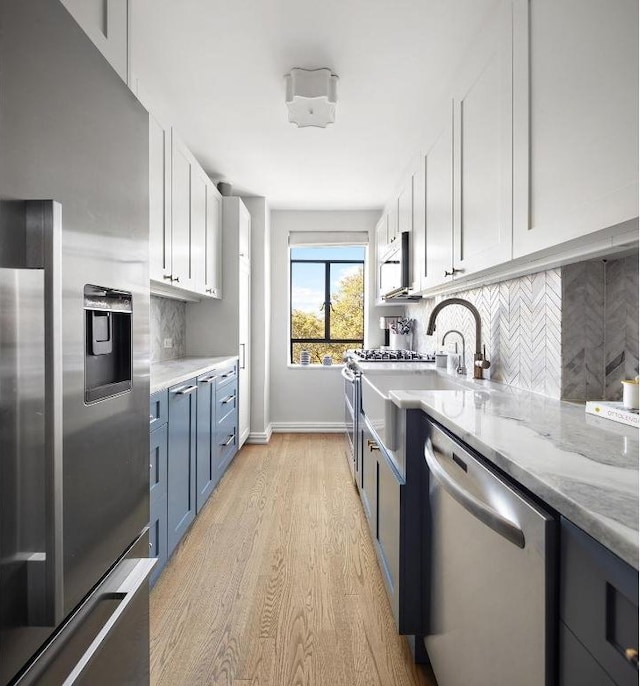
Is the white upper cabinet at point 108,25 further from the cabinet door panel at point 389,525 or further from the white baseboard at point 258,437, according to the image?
the white baseboard at point 258,437

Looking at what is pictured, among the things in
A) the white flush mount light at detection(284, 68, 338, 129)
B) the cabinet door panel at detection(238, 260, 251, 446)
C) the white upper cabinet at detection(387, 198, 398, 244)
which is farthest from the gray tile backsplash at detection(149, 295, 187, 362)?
the white upper cabinet at detection(387, 198, 398, 244)

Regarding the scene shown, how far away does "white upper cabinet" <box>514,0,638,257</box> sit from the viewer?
3.23 feet

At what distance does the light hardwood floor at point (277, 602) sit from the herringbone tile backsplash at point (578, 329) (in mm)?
1126

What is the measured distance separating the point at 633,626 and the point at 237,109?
116 inches

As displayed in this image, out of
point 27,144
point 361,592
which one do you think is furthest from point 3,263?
point 361,592

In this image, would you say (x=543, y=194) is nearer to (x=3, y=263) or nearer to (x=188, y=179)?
(x=3, y=263)

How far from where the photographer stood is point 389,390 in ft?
8.53

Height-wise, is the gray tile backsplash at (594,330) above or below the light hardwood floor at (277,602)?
above

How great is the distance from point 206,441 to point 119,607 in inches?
71.0

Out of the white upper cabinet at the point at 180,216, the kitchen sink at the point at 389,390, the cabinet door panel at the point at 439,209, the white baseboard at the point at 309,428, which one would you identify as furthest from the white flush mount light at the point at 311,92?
the white baseboard at the point at 309,428

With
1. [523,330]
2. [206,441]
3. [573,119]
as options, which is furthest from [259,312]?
[573,119]

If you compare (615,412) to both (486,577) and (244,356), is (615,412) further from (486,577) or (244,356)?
(244,356)

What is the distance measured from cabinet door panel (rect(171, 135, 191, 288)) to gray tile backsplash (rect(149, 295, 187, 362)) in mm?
431

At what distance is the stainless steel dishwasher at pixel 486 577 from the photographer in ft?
2.34
